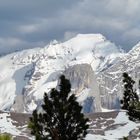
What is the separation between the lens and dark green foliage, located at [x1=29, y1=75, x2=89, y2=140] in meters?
37.8

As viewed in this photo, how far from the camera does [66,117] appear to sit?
38562 millimetres

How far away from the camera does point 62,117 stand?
126 ft

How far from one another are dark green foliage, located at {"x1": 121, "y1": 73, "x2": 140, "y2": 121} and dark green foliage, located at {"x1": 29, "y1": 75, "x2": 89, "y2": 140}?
6163mm

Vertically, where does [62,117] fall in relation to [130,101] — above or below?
below

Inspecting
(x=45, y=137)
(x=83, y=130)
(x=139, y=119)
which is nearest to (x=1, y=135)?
(x=45, y=137)

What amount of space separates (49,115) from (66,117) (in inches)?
51.9

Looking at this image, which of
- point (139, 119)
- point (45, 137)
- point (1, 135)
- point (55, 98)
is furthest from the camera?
point (139, 119)

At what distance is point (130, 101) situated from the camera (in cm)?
4453

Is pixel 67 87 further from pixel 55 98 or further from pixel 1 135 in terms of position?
pixel 1 135

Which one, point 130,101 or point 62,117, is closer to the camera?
point 62,117

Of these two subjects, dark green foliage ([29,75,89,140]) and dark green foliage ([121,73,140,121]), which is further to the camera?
dark green foliage ([121,73,140,121])

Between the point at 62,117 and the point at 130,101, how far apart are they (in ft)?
27.7

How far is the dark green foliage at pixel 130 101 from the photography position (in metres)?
43.4

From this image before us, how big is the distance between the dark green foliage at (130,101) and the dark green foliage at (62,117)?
243 inches
